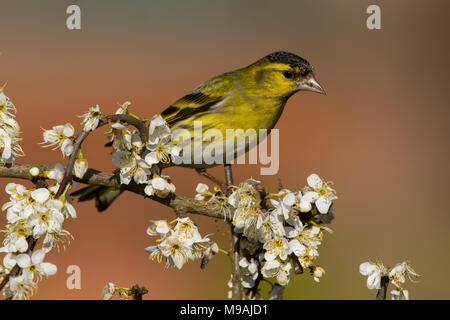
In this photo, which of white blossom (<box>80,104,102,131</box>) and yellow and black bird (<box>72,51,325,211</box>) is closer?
white blossom (<box>80,104,102,131</box>)

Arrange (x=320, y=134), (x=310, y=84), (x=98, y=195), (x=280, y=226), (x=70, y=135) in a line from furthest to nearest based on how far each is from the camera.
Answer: (x=320, y=134) → (x=310, y=84) → (x=98, y=195) → (x=280, y=226) → (x=70, y=135)

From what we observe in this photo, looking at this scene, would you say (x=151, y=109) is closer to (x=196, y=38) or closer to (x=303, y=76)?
(x=196, y=38)

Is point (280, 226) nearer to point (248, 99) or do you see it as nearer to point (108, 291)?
point (108, 291)

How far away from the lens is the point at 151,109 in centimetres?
498

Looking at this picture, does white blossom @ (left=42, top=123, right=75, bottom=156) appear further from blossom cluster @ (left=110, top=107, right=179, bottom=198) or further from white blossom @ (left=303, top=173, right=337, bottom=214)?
white blossom @ (left=303, top=173, right=337, bottom=214)

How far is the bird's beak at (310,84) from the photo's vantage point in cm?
234

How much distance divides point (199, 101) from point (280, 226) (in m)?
1.19

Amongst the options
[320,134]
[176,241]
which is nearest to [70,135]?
[176,241]

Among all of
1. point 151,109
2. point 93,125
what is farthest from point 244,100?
point 151,109

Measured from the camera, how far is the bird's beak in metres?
2.34

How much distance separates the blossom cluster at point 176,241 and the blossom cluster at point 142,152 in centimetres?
9

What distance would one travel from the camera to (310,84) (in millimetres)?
2357

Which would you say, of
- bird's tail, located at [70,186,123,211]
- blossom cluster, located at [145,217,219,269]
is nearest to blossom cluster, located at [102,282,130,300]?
blossom cluster, located at [145,217,219,269]

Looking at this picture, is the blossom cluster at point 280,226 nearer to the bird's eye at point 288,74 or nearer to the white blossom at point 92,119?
the white blossom at point 92,119
